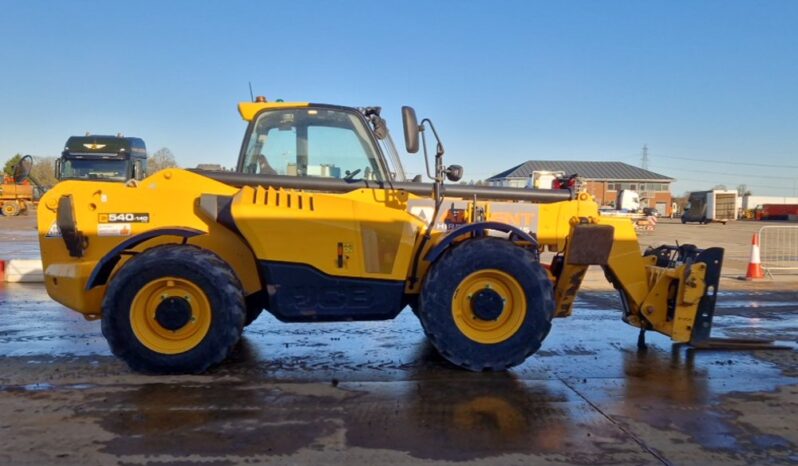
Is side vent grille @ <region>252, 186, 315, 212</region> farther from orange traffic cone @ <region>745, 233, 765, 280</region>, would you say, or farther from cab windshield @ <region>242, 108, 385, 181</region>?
orange traffic cone @ <region>745, 233, 765, 280</region>

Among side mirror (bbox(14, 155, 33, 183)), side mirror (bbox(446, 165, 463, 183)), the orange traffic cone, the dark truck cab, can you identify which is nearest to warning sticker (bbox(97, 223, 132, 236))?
side mirror (bbox(446, 165, 463, 183))

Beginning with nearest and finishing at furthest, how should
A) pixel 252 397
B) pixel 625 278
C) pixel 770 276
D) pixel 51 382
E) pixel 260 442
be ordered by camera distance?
pixel 260 442, pixel 252 397, pixel 51 382, pixel 625 278, pixel 770 276

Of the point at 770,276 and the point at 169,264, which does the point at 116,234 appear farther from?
the point at 770,276

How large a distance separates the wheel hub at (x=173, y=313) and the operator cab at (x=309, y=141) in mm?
1329

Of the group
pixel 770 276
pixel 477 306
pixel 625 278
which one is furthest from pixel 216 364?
pixel 770 276

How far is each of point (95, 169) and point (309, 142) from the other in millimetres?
16376

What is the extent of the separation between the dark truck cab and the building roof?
51591 mm

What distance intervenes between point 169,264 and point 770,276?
39.4 ft

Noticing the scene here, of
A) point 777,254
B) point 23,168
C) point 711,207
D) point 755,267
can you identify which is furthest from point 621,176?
point 23,168

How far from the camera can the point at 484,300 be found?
4.98 meters

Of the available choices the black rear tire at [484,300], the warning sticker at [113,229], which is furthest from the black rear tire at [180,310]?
the black rear tire at [484,300]

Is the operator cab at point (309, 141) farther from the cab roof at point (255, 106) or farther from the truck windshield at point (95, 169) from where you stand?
the truck windshield at point (95, 169)

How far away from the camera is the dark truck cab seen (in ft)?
63.6

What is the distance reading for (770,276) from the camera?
12539mm
